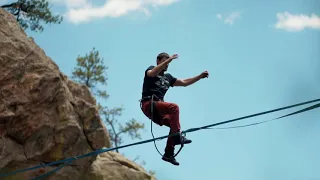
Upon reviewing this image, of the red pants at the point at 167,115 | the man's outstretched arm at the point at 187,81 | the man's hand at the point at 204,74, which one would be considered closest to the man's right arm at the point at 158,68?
the red pants at the point at 167,115

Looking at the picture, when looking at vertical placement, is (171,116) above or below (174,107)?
below

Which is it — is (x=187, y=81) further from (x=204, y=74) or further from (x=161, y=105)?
(x=161, y=105)

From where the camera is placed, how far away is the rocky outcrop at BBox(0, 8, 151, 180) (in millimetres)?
11477

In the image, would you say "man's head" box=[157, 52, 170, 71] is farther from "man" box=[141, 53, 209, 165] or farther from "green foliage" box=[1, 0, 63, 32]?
"green foliage" box=[1, 0, 63, 32]

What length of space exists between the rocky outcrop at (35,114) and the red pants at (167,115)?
4.84m

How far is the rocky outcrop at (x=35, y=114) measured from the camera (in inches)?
452

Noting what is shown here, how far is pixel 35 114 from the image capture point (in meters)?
11.6

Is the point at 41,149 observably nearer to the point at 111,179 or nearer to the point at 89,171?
the point at 89,171

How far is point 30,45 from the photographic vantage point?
40.5 ft

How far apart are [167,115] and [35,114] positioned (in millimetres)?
5117

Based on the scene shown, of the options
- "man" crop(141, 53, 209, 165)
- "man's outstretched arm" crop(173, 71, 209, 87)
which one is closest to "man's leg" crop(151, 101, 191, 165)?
"man" crop(141, 53, 209, 165)

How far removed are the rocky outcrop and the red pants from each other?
15.9 feet

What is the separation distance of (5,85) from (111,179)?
491cm

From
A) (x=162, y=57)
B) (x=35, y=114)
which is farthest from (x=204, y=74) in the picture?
(x=35, y=114)
